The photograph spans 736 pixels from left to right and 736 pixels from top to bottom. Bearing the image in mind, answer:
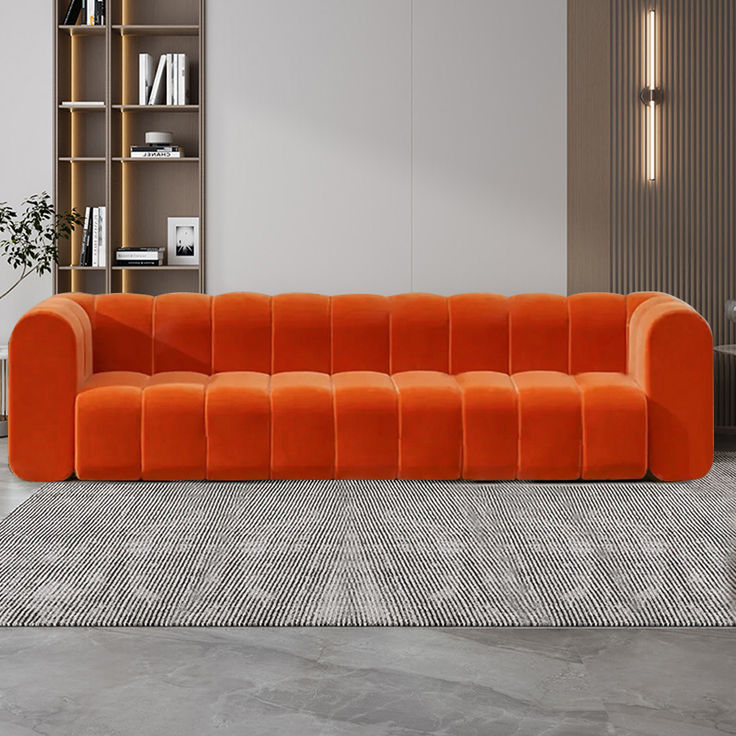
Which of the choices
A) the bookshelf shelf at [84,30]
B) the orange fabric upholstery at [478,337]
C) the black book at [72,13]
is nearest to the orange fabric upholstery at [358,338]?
the orange fabric upholstery at [478,337]

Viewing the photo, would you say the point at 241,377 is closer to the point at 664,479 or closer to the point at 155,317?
the point at 155,317

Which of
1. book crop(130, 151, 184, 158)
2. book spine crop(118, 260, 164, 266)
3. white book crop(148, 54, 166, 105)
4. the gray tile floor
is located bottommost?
the gray tile floor

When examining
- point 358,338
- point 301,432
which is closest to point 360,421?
point 301,432

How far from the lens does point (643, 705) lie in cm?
182

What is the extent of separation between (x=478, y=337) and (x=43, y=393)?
74.9 inches

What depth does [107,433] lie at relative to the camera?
3.77 m

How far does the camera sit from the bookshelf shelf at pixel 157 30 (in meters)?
4.84

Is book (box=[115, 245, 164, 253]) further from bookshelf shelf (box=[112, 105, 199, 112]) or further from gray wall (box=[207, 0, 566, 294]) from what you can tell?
bookshelf shelf (box=[112, 105, 199, 112])

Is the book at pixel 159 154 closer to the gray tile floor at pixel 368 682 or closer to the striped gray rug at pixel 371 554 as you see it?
the striped gray rug at pixel 371 554

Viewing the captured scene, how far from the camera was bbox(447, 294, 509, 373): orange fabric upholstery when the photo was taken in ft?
14.3

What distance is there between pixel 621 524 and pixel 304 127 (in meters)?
2.75

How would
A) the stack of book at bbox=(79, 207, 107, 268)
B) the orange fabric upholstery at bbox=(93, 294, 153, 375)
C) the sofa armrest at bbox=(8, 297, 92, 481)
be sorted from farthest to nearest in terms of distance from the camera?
the stack of book at bbox=(79, 207, 107, 268), the orange fabric upholstery at bbox=(93, 294, 153, 375), the sofa armrest at bbox=(8, 297, 92, 481)

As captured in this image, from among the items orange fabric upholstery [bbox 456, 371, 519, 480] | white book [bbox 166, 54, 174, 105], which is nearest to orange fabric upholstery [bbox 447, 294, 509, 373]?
orange fabric upholstery [bbox 456, 371, 519, 480]

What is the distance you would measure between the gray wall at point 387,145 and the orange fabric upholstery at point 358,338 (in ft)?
2.07
